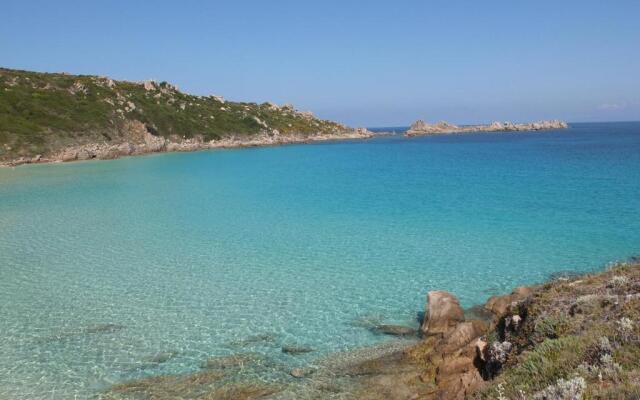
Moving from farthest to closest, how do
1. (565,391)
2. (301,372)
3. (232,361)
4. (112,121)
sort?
(112,121) < (232,361) < (301,372) < (565,391)

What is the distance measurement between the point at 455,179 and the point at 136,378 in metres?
45.9

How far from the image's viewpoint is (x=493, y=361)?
1013 centimetres

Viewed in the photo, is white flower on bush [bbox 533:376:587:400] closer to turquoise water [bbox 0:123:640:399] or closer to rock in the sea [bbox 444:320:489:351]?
rock in the sea [bbox 444:320:489:351]

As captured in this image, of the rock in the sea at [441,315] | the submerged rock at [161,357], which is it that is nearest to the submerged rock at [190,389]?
the submerged rock at [161,357]

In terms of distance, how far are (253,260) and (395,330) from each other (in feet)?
33.2

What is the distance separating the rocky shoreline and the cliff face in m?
0.15

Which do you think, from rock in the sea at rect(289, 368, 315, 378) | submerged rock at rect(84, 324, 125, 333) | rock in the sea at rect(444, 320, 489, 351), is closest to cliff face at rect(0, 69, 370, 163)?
submerged rock at rect(84, 324, 125, 333)

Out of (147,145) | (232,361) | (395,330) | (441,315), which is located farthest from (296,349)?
(147,145)

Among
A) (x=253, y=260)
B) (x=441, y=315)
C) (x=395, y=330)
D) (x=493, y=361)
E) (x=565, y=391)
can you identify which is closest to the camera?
(x=565, y=391)

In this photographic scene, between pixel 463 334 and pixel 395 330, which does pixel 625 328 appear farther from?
pixel 395 330

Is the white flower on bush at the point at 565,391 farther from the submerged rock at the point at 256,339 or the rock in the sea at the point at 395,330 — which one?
the submerged rock at the point at 256,339

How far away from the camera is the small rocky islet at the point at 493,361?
698cm

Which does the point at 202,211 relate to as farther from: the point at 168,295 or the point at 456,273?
the point at 456,273

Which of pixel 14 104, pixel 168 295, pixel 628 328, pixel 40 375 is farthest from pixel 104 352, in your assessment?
pixel 14 104
